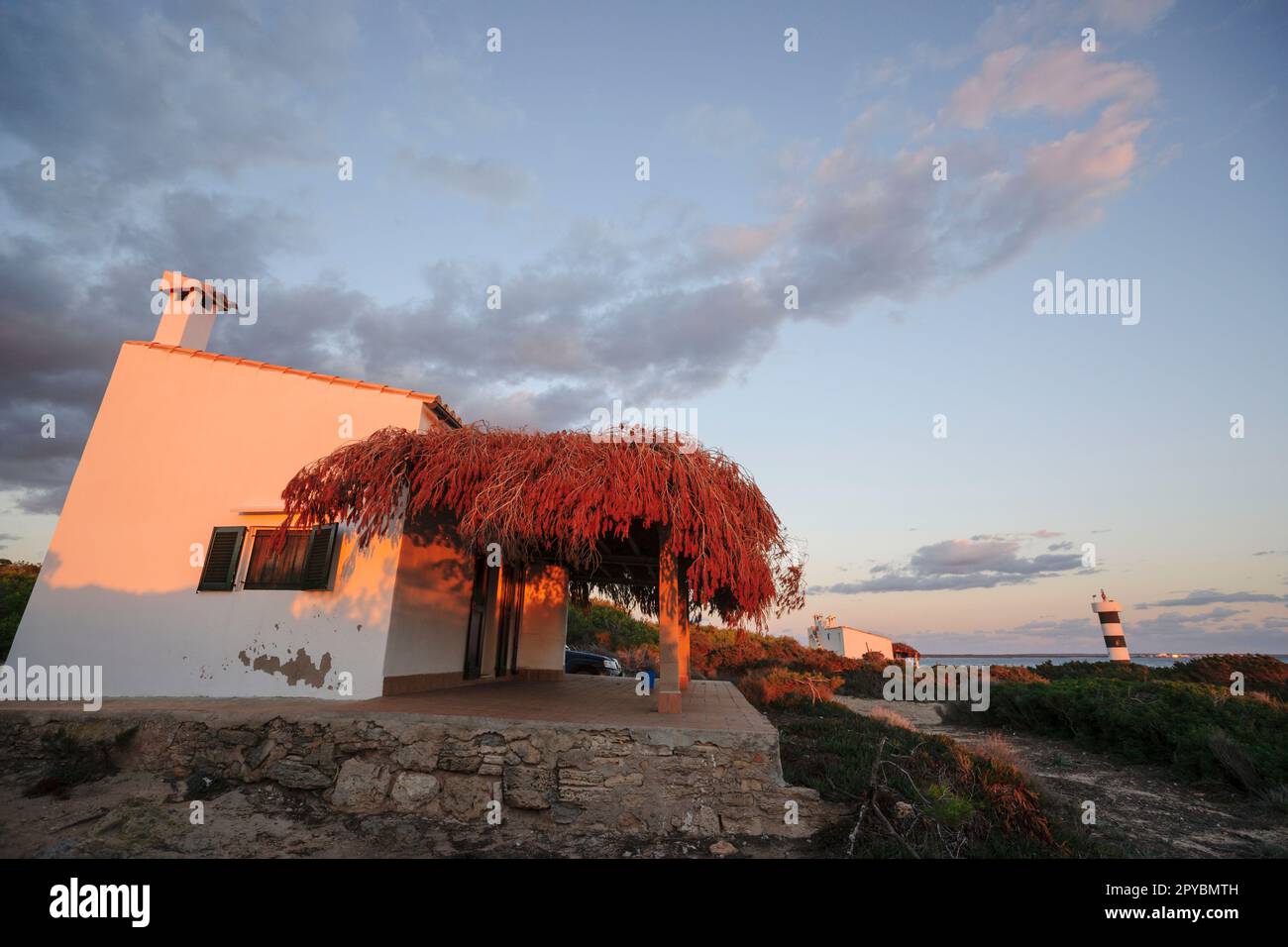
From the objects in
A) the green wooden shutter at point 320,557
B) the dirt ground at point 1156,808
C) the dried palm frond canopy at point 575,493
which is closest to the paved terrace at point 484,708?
the dried palm frond canopy at point 575,493

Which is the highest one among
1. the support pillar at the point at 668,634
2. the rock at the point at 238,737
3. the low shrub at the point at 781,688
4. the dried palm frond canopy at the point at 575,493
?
the dried palm frond canopy at the point at 575,493

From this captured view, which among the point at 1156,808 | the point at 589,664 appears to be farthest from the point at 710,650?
the point at 1156,808

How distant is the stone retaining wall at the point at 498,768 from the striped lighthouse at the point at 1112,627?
2336 centimetres

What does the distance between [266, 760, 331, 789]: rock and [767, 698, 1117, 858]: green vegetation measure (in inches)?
183

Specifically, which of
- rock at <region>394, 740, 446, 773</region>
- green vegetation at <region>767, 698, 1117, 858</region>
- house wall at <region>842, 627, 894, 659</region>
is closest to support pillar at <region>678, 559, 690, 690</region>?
green vegetation at <region>767, 698, 1117, 858</region>

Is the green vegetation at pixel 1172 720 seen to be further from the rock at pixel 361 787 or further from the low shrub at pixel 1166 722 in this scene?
the rock at pixel 361 787

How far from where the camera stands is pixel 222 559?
7.85 m

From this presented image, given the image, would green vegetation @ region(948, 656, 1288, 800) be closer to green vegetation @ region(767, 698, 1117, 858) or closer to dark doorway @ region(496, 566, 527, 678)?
green vegetation @ region(767, 698, 1117, 858)

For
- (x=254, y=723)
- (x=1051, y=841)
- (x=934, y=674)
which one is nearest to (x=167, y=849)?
(x=254, y=723)

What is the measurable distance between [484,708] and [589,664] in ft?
30.3

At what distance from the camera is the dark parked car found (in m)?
15.5

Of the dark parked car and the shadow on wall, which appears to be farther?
the dark parked car

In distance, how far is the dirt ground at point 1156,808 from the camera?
6.04 meters

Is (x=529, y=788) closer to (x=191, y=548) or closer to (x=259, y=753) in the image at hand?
(x=259, y=753)
